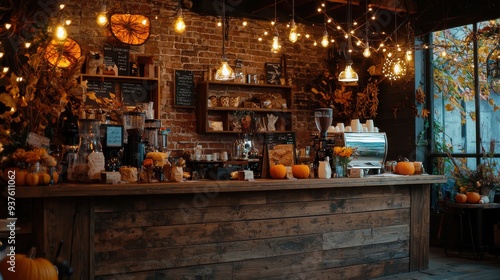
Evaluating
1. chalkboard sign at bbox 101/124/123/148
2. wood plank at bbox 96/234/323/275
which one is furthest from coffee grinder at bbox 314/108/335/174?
chalkboard sign at bbox 101/124/123/148

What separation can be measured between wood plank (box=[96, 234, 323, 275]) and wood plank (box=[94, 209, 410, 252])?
0.14 feet

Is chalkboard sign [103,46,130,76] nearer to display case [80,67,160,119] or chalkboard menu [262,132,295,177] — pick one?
display case [80,67,160,119]

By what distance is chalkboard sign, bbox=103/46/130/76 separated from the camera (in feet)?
24.7

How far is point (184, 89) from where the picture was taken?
8070mm

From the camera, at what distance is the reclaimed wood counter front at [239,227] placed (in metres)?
3.99

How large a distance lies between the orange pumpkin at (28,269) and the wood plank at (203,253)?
686mm

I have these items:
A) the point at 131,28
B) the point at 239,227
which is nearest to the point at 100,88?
the point at 131,28

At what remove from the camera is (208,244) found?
4543 millimetres

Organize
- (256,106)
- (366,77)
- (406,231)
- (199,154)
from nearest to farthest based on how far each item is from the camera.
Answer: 1. (406,231)
2. (199,154)
3. (256,106)
4. (366,77)

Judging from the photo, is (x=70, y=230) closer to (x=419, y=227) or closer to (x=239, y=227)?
(x=239, y=227)

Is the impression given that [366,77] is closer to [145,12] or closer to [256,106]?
[256,106]

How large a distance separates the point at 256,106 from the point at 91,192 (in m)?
4.80

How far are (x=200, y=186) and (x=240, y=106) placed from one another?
4.25m

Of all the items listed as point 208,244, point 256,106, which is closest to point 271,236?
point 208,244
